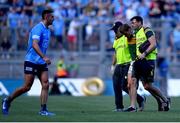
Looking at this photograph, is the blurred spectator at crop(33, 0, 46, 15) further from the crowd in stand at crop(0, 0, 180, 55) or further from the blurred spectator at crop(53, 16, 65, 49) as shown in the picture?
the blurred spectator at crop(53, 16, 65, 49)

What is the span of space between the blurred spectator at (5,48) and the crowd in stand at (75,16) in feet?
0.29

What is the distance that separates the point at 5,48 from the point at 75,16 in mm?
3831

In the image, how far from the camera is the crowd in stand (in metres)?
33.7

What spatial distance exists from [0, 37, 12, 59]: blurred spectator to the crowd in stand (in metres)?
0.09

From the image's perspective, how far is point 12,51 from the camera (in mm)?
33625

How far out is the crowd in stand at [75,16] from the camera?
33.7 m

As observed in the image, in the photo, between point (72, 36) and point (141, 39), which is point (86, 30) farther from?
point (141, 39)

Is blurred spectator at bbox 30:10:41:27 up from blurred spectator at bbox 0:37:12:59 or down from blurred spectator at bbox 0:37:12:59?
up

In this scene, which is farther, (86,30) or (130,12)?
(130,12)

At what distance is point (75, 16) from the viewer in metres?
35.2

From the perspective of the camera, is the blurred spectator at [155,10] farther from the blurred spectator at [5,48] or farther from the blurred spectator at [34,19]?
the blurred spectator at [5,48]

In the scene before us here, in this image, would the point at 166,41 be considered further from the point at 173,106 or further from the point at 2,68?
the point at 173,106

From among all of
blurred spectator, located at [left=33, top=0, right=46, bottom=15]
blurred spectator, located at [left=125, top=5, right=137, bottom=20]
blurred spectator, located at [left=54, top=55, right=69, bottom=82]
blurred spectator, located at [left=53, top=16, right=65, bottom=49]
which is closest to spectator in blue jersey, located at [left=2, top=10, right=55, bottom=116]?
blurred spectator, located at [left=54, top=55, right=69, bottom=82]

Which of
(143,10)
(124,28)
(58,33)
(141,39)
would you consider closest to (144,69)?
(141,39)
